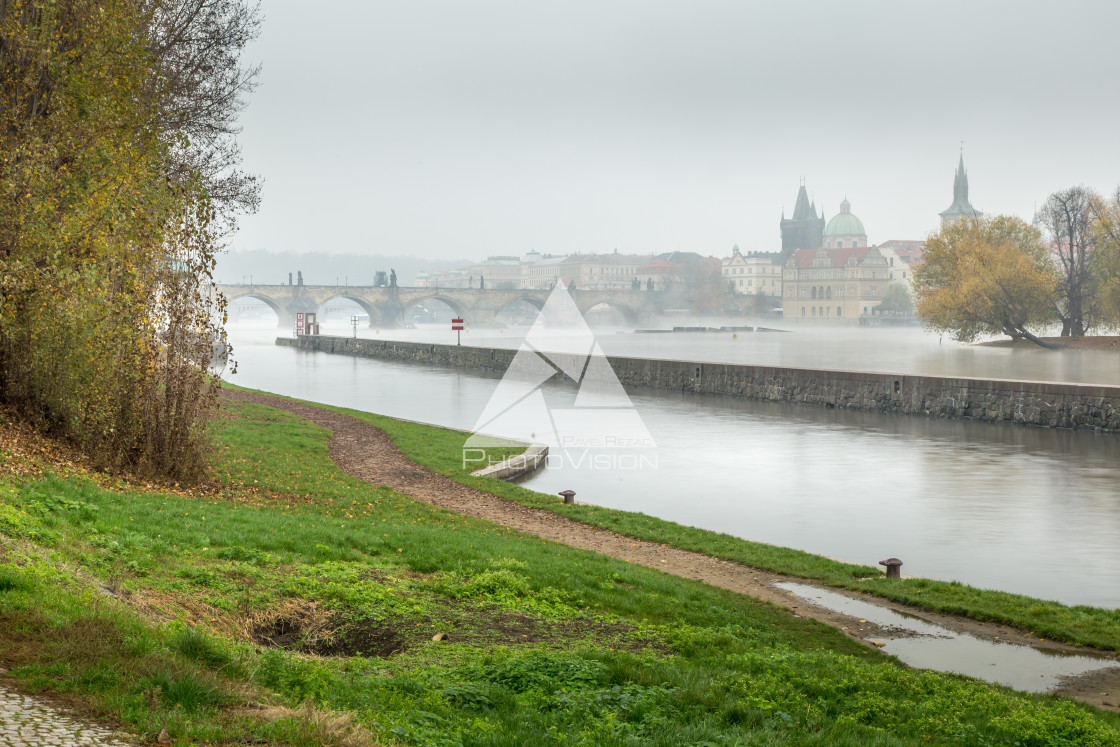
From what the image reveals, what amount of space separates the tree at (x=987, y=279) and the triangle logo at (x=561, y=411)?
27.2 metres

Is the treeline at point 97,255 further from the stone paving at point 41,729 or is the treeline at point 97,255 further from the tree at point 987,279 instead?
the tree at point 987,279

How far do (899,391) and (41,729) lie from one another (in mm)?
33893

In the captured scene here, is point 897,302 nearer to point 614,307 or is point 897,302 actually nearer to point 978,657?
point 614,307

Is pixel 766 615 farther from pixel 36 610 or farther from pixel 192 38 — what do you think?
pixel 192 38

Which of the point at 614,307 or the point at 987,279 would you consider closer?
the point at 987,279

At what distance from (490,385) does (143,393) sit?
1416 inches

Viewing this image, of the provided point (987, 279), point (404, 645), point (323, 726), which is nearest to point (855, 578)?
point (404, 645)

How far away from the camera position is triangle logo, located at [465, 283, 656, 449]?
27.7 metres

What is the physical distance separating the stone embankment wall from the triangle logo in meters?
2.18

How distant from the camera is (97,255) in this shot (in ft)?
39.0

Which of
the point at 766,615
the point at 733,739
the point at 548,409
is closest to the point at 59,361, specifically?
the point at 766,615

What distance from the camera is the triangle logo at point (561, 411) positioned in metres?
27.7

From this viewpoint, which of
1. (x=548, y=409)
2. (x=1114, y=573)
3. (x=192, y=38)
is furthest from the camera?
(x=548, y=409)

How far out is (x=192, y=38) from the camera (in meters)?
23.2
